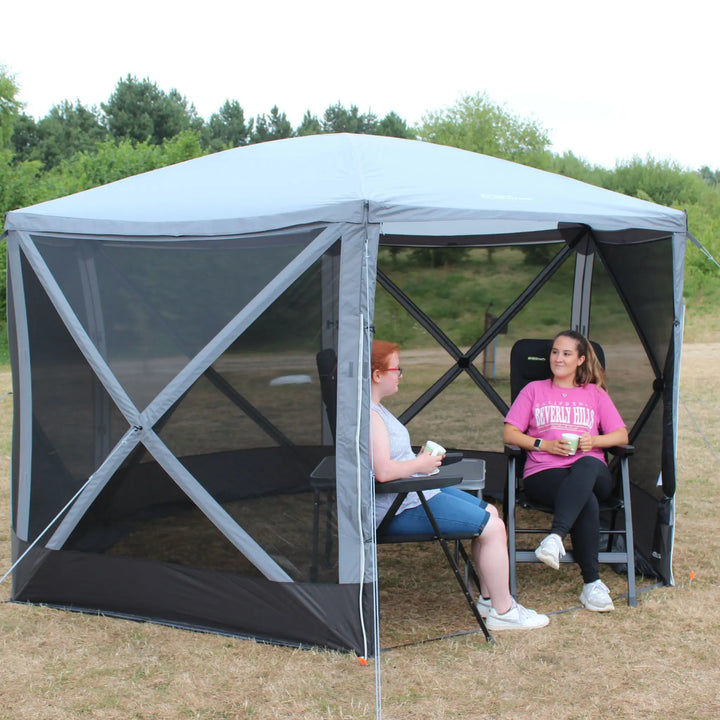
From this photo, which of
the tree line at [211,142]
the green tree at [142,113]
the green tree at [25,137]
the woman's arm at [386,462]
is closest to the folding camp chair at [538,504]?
the woman's arm at [386,462]

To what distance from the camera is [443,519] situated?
360 cm

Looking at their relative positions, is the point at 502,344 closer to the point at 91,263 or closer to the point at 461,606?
the point at 461,606

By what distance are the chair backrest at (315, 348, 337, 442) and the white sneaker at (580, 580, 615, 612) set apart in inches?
57.6

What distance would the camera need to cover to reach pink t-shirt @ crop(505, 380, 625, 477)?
4.30m

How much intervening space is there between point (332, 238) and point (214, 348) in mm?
677

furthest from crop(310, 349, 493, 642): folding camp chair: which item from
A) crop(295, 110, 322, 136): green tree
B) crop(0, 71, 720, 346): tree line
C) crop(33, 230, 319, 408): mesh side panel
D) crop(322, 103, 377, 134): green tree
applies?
crop(322, 103, 377, 134): green tree

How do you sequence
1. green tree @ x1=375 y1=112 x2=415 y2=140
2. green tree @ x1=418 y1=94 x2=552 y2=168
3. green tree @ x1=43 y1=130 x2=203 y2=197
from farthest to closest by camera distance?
green tree @ x1=418 y1=94 x2=552 y2=168
green tree @ x1=375 y1=112 x2=415 y2=140
green tree @ x1=43 y1=130 x2=203 y2=197

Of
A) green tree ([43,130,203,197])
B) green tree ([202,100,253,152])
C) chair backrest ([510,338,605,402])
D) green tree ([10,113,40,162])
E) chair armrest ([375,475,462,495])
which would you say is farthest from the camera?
green tree ([202,100,253,152])

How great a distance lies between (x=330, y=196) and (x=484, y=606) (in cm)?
191

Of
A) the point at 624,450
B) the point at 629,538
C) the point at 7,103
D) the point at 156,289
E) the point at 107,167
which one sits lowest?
the point at 629,538

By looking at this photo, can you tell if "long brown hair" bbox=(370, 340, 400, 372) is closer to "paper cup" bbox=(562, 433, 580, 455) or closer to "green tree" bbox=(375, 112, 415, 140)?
"paper cup" bbox=(562, 433, 580, 455)

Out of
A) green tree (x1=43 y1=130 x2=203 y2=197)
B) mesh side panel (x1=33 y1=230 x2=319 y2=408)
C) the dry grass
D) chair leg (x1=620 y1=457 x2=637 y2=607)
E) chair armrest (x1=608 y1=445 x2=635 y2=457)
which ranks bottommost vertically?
the dry grass

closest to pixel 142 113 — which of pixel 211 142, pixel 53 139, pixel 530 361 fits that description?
pixel 211 142

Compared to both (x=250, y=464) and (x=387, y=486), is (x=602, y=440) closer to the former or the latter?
(x=387, y=486)
